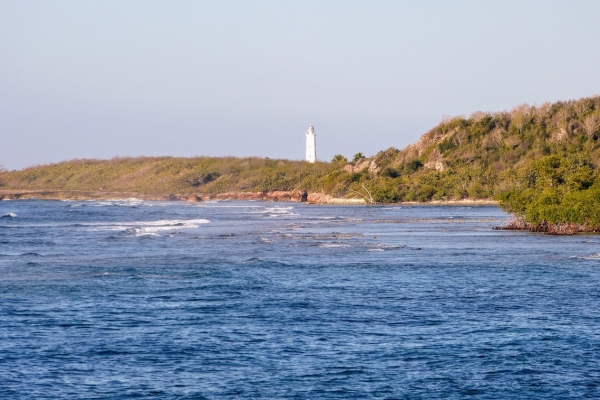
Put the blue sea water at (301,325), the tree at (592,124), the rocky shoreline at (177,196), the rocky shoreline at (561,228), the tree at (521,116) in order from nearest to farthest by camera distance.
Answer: the blue sea water at (301,325), the rocky shoreline at (561,228), the tree at (592,124), the tree at (521,116), the rocky shoreline at (177,196)

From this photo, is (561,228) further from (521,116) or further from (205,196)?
(205,196)

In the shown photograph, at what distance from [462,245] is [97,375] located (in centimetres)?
3107

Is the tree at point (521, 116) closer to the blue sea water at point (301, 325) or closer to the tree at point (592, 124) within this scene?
the tree at point (592, 124)

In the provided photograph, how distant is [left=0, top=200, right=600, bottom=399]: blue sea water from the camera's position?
48.6 ft

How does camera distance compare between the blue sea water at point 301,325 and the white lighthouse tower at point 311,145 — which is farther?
the white lighthouse tower at point 311,145

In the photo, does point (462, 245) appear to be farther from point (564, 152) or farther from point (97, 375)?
point (564, 152)

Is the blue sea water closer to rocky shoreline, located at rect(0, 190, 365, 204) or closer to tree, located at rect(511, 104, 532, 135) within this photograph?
tree, located at rect(511, 104, 532, 135)

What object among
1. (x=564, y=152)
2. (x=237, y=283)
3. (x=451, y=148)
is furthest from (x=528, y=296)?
→ (x=451, y=148)

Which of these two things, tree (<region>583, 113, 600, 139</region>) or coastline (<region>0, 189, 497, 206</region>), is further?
coastline (<region>0, 189, 497, 206</region>)

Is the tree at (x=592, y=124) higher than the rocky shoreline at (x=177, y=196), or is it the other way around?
the tree at (x=592, y=124)

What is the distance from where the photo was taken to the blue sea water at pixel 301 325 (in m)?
14.8

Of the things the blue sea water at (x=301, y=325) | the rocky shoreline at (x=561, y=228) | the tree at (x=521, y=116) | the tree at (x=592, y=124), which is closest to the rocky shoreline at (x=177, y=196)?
the tree at (x=521, y=116)

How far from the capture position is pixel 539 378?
1523 centimetres

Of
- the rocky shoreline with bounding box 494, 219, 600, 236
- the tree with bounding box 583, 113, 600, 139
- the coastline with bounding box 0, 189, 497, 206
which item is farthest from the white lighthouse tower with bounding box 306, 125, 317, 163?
the rocky shoreline with bounding box 494, 219, 600, 236
